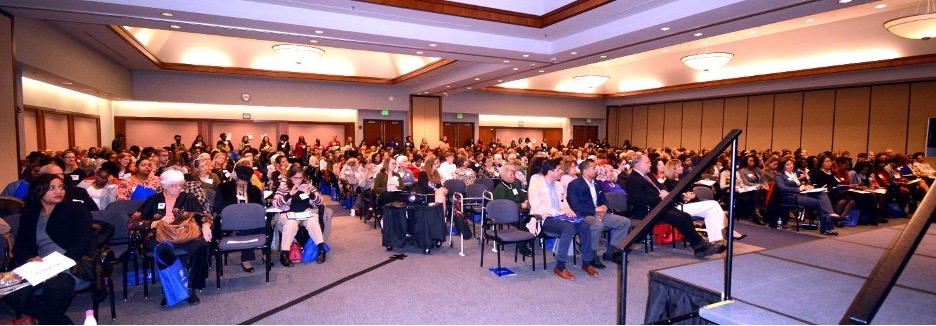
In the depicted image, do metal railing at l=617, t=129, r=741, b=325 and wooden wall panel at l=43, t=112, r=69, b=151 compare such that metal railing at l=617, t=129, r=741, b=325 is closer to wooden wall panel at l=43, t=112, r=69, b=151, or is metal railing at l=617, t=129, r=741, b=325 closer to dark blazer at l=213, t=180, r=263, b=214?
dark blazer at l=213, t=180, r=263, b=214

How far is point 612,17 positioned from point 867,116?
→ 1195 cm

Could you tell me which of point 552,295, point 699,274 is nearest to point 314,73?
point 552,295

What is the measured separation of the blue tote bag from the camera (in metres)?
4.26

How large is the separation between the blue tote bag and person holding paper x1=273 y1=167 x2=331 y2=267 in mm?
1409

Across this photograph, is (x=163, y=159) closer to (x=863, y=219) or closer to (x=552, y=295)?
(x=552, y=295)

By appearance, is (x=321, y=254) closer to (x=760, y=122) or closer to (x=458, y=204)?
(x=458, y=204)

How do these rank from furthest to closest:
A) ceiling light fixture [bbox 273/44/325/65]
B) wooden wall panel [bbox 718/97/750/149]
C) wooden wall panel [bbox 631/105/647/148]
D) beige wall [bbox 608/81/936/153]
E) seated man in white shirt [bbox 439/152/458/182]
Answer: wooden wall panel [bbox 631/105/647/148], wooden wall panel [bbox 718/97/750/149], beige wall [bbox 608/81/936/153], ceiling light fixture [bbox 273/44/325/65], seated man in white shirt [bbox 439/152/458/182]

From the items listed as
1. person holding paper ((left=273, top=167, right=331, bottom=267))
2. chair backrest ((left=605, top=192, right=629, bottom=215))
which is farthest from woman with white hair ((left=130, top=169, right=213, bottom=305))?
chair backrest ((left=605, top=192, right=629, bottom=215))

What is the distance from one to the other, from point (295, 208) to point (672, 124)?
18.9 m

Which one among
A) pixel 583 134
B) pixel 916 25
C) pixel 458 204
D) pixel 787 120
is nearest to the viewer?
pixel 916 25

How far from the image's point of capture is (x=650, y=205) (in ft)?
20.3

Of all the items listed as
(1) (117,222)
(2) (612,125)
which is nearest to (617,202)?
(1) (117,222)

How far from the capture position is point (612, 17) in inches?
312

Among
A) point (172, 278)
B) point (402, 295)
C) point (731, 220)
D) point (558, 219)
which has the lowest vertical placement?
point (402, 295)
